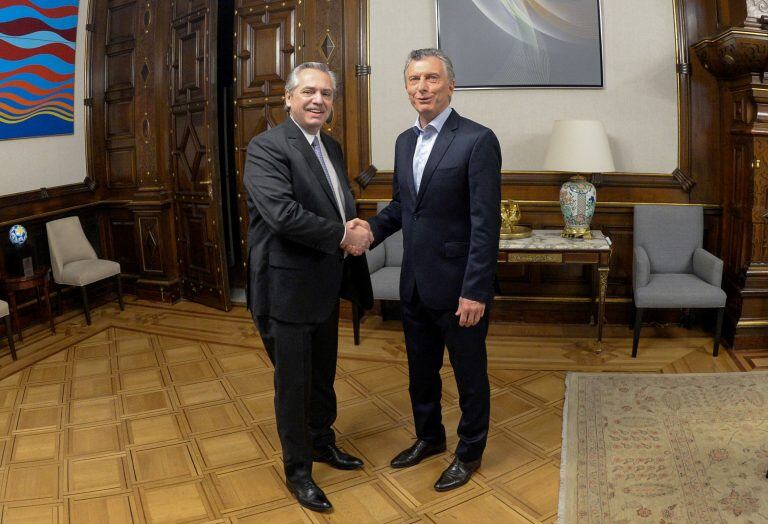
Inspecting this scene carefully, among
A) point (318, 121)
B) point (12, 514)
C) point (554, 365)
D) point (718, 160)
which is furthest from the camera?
point (718, 160)

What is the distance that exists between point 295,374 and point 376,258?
2.08 metres

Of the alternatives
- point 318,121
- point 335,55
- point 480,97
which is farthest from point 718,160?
point 318,121

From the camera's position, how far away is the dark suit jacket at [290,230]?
225 centimetres

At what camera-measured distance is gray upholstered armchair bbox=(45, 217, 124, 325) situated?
195 inches

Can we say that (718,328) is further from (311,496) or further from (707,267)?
(311,496)

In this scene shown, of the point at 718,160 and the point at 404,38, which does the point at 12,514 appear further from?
the point at 718,160

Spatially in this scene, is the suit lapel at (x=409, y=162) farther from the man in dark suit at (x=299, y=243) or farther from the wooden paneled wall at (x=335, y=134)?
the wooden paneled wall at (x=335, y=134)

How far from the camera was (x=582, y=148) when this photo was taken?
13.3 feet

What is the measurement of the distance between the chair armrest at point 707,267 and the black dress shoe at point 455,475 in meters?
2.17

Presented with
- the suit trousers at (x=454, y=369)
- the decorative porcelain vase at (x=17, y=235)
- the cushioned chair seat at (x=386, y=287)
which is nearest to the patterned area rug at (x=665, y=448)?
the suit trousers at (x=454, y=369)

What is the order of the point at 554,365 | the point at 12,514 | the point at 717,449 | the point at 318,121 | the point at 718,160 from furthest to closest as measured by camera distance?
1. the point at 718,160
2. the point at 554,365
3. the point at 717,449
4. the point at 12,514
5. the point at 318,121

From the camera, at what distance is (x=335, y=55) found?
4.72 meters

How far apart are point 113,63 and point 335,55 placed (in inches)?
85.2

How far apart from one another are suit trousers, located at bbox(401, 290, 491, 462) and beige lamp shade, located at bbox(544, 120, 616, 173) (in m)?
1.87
